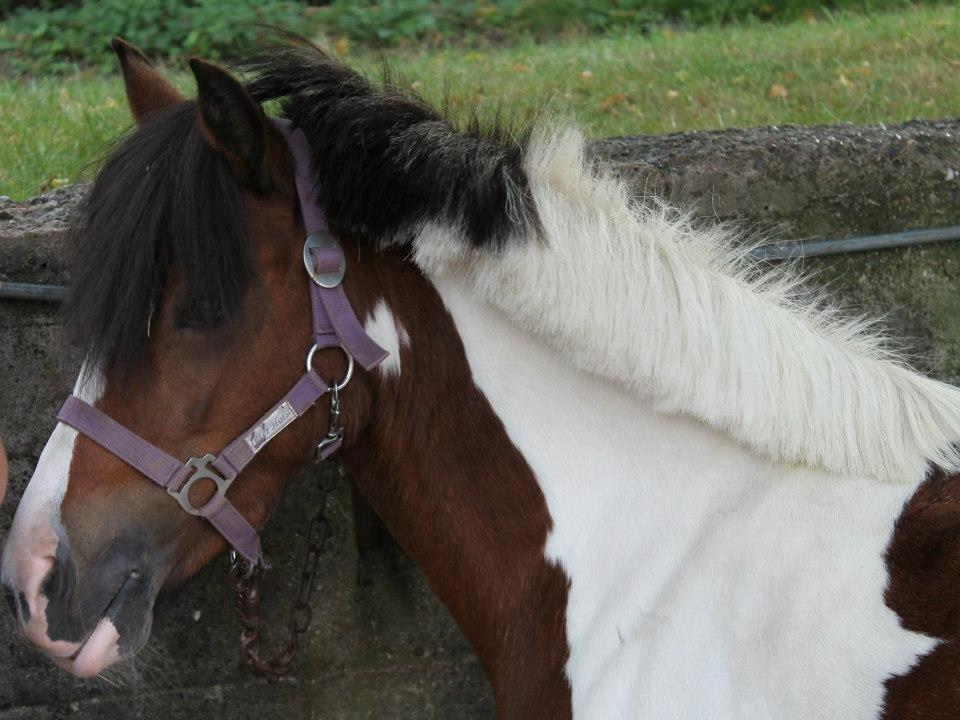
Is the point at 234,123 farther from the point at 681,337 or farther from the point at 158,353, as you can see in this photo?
the point at 681,337

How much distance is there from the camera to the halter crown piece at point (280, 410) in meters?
1.66

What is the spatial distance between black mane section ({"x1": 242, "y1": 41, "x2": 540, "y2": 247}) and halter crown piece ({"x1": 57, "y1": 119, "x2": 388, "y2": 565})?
0.04 meters

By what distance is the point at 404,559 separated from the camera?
275 centimetres

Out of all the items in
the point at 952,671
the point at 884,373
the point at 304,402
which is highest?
the point at 304,402

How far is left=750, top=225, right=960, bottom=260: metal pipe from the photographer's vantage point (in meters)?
2.71

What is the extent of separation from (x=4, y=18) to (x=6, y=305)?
19.7 feet

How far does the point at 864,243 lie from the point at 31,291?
2.11 m

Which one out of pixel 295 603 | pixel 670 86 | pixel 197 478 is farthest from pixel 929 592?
pixel 670 86

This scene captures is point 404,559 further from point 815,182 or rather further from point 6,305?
point 815,182

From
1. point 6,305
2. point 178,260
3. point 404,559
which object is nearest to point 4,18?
point 6,305

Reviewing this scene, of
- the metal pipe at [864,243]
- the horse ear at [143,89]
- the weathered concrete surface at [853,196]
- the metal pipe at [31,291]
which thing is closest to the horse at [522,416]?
the horse ear at [143,89]

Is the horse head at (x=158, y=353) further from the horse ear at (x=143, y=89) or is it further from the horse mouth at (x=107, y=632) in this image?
the horse ear at (x=143, y=89)

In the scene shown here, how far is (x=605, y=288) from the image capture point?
5.71 ft

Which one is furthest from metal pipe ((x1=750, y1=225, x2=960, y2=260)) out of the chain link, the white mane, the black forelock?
the chain link
